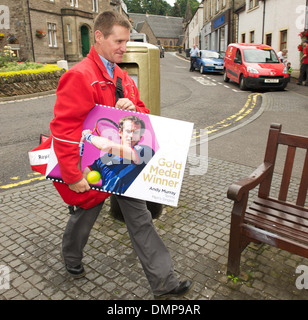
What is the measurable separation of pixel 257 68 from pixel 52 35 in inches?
935

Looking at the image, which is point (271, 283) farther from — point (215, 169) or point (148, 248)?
point (215, 169)

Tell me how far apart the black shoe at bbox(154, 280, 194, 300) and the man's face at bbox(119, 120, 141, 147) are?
1195 millimetres

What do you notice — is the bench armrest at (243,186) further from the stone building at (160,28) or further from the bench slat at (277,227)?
the stone building at (160,28)

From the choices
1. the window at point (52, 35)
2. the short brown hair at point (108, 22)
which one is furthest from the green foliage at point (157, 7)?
the short brown hair at point (108, 22)

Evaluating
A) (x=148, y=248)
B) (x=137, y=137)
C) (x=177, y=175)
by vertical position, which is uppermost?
(x=137, y=137)

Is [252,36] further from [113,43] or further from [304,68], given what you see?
[113,43]

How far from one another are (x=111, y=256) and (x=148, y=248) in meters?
0.80

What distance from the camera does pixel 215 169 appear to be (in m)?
5.36

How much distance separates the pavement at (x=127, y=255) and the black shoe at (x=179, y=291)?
0.07m

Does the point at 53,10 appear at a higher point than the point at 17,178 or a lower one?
higher

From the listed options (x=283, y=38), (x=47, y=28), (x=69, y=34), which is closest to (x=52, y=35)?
(x=47, y=28)

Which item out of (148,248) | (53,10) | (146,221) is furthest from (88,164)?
(53,10)

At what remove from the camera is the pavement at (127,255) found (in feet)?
8.80

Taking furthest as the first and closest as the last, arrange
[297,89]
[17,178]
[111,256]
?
[297,89], [17,178], [111,256]
